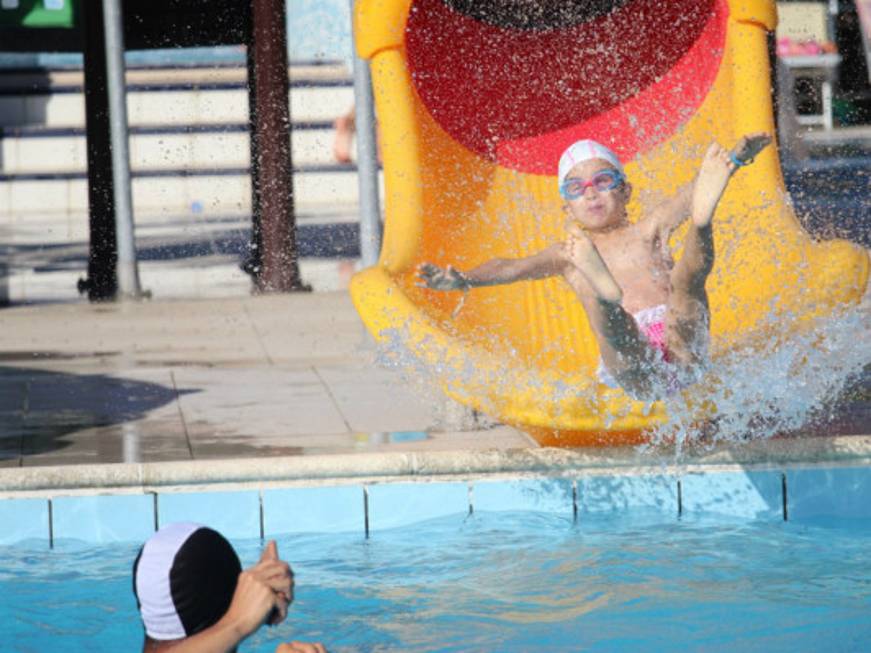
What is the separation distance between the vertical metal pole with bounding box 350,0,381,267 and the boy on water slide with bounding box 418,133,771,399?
1.36 metres

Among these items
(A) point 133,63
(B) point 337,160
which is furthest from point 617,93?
(A) point 133,63

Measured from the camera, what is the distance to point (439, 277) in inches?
183

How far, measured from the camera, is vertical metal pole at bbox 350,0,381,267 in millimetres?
6781

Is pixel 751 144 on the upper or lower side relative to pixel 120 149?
lower

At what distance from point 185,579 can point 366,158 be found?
4727 millimetres

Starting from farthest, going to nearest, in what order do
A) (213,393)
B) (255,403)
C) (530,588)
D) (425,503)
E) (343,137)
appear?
(343,137)
(213,393)
(255,403)
(425,503)
(530,588)

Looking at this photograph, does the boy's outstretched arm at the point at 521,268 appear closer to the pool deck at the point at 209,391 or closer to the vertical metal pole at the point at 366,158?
the pool deck at the point at 209,391

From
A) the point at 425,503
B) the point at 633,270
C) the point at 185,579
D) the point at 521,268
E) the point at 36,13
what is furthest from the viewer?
the point at 36,13

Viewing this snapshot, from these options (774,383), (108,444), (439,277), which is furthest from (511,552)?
(108,444)

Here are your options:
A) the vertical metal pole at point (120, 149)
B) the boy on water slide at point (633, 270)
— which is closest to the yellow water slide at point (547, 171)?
the boy on water slide at point (633, 270)

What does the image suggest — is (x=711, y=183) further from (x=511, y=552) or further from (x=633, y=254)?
(x=511, y=552)

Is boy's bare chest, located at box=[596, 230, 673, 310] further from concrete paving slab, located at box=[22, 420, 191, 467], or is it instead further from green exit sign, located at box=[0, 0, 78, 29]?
green exit sign, located at box=[0, 0, 78, 29]

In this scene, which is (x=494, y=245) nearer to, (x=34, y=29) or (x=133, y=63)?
(x=34, y=29)

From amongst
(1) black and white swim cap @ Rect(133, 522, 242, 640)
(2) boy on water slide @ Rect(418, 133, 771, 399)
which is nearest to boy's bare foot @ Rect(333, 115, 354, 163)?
(2) boy on water slide @ Rect(418, 133, 771, 399)
